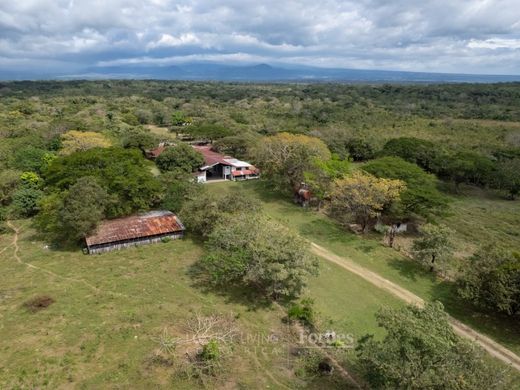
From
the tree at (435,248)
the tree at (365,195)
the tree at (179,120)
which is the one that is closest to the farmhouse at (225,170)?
the tree at (365,195)

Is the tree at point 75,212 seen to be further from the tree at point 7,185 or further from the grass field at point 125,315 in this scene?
the tree at point 7,185

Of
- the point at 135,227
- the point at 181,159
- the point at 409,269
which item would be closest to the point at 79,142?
the point at 181,159

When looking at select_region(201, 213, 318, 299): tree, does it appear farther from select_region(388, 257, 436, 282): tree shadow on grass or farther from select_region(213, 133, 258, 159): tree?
select_region(213, 133, 258, 159): tree

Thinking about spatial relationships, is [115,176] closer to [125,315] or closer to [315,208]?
[125,315]

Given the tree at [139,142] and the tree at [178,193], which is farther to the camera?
the tree at [139,142]

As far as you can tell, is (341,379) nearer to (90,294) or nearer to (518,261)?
(518,261)

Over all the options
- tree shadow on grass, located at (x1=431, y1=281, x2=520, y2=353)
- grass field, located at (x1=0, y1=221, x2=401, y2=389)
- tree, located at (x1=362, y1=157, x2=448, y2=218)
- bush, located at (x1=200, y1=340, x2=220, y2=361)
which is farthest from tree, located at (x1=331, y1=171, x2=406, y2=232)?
bush, located at (x1=200, y1=340, x2=220, y2=361)
